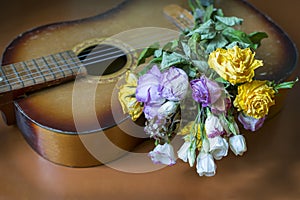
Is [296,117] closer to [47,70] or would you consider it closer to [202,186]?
[202,186]

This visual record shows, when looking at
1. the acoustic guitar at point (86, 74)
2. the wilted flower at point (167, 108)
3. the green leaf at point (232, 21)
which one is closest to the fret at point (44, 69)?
the acoustic guitar at point (86, 74)

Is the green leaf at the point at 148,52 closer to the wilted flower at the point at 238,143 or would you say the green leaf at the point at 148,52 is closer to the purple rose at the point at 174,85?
the purple rose at the point at 174,85

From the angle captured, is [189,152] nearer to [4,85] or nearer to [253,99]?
[253,99]

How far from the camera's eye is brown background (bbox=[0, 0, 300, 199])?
89 cm

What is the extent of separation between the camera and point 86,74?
0.96 m

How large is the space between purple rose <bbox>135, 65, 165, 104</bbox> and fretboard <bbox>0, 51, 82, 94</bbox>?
0.64ft

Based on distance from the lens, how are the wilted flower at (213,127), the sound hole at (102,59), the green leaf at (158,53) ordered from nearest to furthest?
the wilted flower at (213,127) → the green leaf at (158,53) → the sound hole at (102,59)

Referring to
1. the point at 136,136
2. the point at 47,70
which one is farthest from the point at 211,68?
the point at 47,70

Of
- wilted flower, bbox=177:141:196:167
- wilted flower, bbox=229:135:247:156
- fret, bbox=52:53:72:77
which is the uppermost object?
fret, bbox=52:53:72:77

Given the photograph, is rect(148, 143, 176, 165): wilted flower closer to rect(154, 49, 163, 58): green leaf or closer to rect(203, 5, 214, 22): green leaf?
rect(154, 49, 163, 58): green leaf

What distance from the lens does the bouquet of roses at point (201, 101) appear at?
0.78 m

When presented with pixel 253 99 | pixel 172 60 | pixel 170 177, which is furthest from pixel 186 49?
pixel 170 177

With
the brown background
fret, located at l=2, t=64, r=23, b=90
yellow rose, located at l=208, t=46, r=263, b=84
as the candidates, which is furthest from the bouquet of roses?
fret, located at l=2, t=64, r=23, b=90

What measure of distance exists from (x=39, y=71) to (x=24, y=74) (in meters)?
0.03
